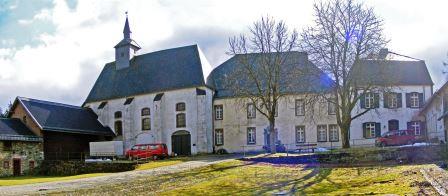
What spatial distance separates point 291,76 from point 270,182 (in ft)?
57.4

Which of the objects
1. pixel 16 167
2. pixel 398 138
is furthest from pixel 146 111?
pixel 398 138

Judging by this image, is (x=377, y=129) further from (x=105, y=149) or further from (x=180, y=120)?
(x=105, y=149)

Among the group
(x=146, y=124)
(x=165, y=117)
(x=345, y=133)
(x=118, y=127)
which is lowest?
(x=345, y=133)

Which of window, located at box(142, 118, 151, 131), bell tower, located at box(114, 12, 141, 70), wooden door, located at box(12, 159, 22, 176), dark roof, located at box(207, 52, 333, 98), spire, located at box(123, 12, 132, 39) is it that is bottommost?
wooden door, located at box(12, 159, 22, 176)

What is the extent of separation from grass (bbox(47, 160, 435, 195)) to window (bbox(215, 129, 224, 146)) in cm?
1857

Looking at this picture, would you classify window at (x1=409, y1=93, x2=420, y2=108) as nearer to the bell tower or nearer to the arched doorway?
the arched doorway

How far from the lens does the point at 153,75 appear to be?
53031mm

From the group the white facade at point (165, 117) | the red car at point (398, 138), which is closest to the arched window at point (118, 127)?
the white facade at point (165, 117)

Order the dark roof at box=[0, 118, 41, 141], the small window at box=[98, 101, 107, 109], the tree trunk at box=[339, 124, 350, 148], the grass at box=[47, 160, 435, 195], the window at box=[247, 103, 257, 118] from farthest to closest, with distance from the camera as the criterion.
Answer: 1. the small window at box=[98, 101, 107, 109]
2. the window at box=[247, 103, 257, 118]
3. the dark roof at box=[0, 118, 41, 141]
4. the tree trunk at box=[339, 124, 350, 148]
5. the grass at box=[47, 160, 435, 195]

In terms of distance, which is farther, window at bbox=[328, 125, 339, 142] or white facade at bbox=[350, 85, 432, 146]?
window at bbox=[328, 125, 339, 142]

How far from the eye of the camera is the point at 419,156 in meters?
28.7

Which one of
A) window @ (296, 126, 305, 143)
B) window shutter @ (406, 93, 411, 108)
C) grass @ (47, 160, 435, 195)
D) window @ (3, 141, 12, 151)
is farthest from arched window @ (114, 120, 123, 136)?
window shutter @ (406, 93, 411, 108)

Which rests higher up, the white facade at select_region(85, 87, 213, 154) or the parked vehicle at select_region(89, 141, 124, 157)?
the white facade at select_region(85, 87, 213, 154)

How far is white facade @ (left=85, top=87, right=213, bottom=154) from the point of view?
48250 millimetres
